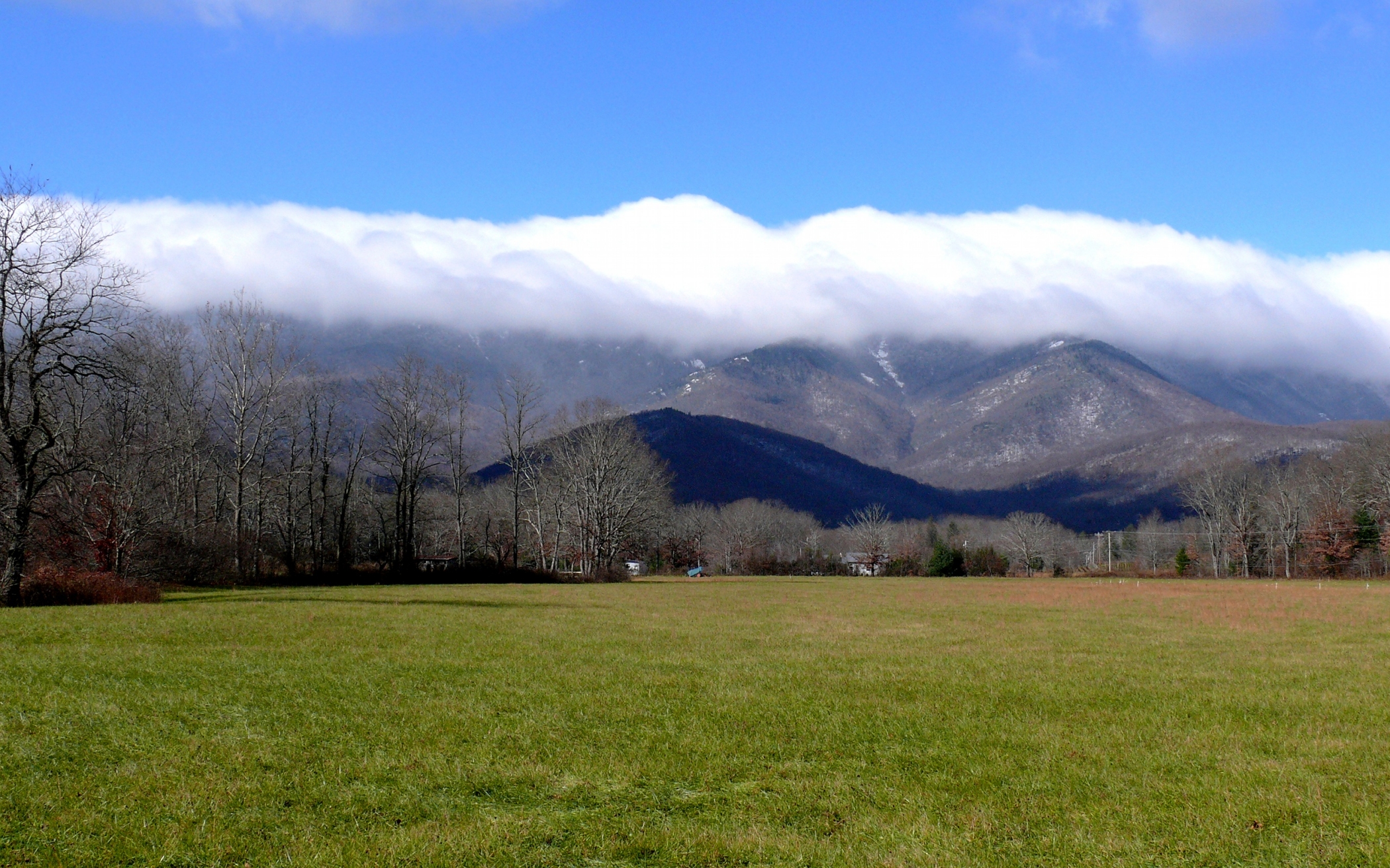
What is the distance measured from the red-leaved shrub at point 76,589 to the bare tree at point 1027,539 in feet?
420

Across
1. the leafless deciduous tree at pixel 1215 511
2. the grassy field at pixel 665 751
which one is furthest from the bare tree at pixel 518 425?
the leafless deciduous tree at pixel 1215 511

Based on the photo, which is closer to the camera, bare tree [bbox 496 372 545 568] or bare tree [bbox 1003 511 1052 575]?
bare tree [bbox 496 372 545 568]

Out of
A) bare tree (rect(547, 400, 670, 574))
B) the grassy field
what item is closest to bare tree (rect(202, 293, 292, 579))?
bare tree (rect(547, 400, 670, 574))

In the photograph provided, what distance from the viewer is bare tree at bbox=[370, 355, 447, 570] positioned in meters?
72.1

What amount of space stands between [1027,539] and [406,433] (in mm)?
122551

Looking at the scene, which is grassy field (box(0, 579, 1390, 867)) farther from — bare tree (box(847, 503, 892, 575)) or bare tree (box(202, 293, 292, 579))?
bare tree (box(847, 503, 892, 575))

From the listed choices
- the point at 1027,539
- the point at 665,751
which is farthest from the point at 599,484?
the point at 1027,539

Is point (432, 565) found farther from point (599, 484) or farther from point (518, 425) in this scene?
point (599, 484)

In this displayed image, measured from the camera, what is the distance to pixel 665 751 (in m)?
11.8

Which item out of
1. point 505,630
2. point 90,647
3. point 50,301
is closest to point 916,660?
point 505,630

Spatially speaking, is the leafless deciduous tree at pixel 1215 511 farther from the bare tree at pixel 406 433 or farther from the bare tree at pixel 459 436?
the bare tree at pixel 406 433

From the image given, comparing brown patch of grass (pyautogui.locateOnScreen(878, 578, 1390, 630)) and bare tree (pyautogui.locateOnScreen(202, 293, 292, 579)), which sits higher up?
bare tree (pyautogui.locateOnScreen(202, 293, 292, 579))

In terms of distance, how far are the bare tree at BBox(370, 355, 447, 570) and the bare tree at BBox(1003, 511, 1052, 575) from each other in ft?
322

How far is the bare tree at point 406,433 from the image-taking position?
236 ft
